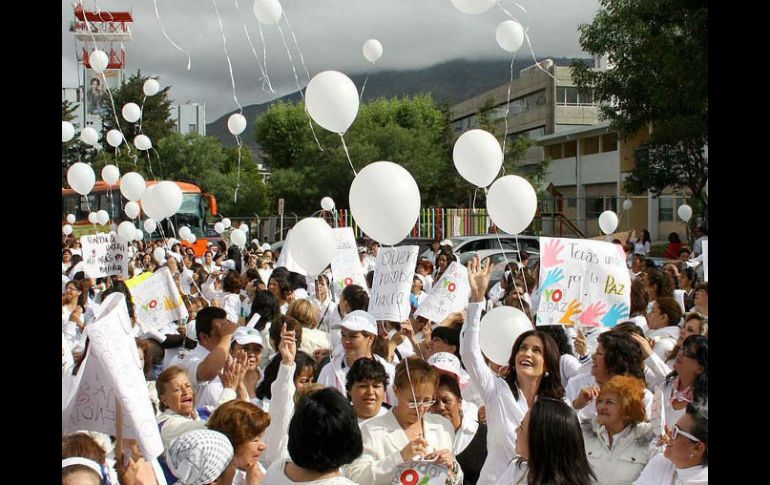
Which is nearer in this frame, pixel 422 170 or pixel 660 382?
pixel 660 382

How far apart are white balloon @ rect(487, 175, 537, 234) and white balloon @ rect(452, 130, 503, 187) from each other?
0.13 m

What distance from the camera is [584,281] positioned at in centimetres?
573

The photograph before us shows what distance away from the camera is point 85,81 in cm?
7356

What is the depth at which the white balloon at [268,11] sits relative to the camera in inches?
266

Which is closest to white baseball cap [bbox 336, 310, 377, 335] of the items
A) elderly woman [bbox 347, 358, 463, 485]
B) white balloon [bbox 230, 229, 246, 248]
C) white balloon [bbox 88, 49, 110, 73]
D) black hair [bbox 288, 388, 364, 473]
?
elderly woman [bbox 347, 358, 463, 485]

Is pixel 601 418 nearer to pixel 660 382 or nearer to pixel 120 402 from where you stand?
pixel 660 382

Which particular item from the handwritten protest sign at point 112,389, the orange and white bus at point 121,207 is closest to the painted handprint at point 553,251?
the handwritten protest sign at point 112,389

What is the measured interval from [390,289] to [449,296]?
893mm

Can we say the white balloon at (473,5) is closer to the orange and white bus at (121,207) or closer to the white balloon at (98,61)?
the white balloon at (98,61)

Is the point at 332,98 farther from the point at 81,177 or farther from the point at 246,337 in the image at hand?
the point at 81,177
